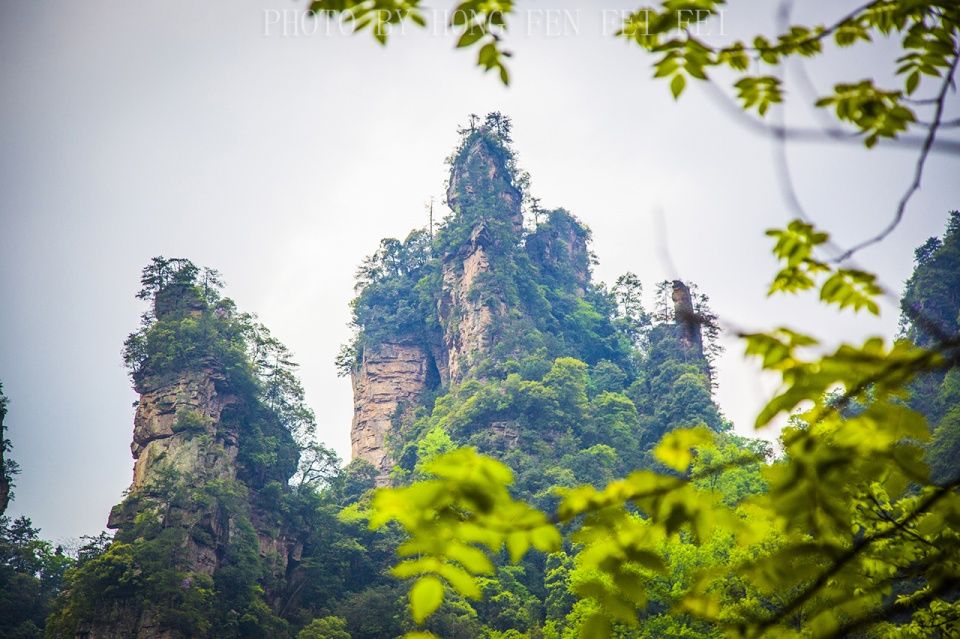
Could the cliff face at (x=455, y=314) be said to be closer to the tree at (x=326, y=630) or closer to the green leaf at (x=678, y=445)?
the tree at (x=326, y=630)

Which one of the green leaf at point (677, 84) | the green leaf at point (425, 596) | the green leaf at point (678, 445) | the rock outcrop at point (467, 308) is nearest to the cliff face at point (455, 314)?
the rock outcrop at point (467, 308)

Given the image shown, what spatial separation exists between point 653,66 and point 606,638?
1.30 m

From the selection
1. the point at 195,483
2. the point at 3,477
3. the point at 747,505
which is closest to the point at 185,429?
the point at 195,483

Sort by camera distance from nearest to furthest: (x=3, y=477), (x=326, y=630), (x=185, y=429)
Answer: (x=326, y=630) → (x=3, y=477) → (x=185, y=429)

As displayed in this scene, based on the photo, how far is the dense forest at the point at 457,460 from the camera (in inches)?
55.1

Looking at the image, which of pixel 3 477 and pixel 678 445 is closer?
pixel 678 445

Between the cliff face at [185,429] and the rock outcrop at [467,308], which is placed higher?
the rock outcrop at [467,308]

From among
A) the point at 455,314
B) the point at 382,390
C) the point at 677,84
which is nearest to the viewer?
the point at 677,84

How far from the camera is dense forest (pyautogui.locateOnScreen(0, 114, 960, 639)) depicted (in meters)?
1.40

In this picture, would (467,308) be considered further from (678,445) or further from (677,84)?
(678,445)

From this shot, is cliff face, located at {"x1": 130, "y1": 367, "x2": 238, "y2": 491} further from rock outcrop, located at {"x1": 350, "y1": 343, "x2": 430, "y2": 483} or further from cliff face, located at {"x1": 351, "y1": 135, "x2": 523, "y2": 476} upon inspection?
rock outcrop, located at {"x1": 350, "y1": 343, "x2": 430, "y2": 483}

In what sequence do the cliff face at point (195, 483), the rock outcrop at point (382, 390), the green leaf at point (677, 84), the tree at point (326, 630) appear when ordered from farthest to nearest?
1. the rock outcrop at point (382, 390)
2. the cliff face at point (195, 483)
3. the tree at point (326, 630)
4. the green leaf at point (677, 84)

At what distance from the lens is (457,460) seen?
1.24 meters

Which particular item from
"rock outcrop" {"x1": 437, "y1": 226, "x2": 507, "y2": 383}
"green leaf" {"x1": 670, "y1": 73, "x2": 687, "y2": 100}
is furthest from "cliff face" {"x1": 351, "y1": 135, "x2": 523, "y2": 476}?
"green leaf" {"x1": 670, "y1": 73, "x2": 687, "y2": 100}
